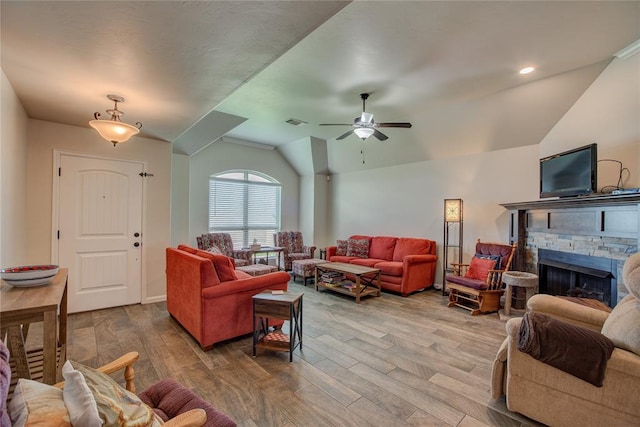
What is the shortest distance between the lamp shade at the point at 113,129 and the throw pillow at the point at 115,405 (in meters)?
2.36

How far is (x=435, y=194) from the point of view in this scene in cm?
542

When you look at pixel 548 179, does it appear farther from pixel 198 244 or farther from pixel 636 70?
pixel 198 244

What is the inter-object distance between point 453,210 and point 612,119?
7.31ft

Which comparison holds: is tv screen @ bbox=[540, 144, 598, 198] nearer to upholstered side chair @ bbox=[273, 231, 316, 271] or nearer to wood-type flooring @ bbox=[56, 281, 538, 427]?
wood-type flooring @ bbox=[56, 281, 538, 427]

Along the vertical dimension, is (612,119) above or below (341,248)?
above

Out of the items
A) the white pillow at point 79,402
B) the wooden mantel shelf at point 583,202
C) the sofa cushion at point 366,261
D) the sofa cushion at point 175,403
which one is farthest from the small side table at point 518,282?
the white pillow at point 79,402

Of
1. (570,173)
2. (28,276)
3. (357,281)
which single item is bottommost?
(357,281)

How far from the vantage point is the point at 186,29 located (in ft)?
5.64

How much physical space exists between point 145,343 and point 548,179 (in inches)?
201

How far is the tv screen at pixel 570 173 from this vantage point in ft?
9.86

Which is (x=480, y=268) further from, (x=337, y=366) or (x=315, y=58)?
(x=315, y=58)

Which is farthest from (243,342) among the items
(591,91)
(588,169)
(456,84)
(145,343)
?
(591,91)

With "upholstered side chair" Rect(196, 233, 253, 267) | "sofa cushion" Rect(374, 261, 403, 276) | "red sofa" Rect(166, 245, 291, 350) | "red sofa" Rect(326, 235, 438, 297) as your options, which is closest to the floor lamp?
"red sofa" Rect(326, 235, 438, 297)

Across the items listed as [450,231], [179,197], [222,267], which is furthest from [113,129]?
[450,231]
